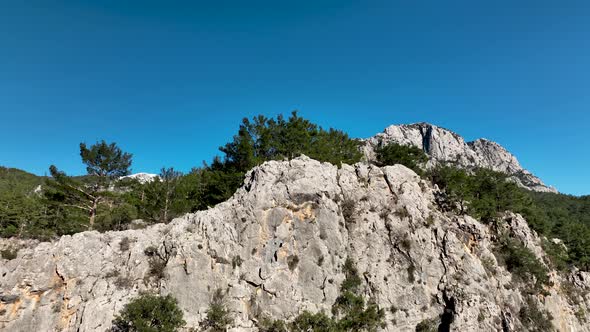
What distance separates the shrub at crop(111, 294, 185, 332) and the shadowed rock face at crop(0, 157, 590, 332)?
233 cm

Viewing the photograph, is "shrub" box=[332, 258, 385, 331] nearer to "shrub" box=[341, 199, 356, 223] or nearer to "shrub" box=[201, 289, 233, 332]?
"shrub" box=[341, 199, 356, 223]

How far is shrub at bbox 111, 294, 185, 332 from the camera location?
21.5 meters

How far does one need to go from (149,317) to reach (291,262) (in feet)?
45.1

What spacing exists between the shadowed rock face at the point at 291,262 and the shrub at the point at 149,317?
7.66 feet

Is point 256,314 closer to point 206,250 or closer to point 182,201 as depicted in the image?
point 206,250

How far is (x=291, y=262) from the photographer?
30234 millimetres

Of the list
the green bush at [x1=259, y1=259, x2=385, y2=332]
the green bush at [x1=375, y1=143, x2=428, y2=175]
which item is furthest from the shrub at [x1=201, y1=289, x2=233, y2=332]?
the green bush at [x1=375, y1=143, x2=428, y2=175]

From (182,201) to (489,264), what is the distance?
1699 inches

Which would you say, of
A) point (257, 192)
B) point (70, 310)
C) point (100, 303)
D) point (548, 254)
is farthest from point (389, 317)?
point (548, 254)

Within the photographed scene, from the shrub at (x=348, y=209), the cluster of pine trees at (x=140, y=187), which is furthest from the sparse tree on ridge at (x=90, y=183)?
the shrub at (x=348, y=209)

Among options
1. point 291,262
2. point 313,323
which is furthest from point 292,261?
point 313,323

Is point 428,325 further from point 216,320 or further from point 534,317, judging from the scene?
point 216,320

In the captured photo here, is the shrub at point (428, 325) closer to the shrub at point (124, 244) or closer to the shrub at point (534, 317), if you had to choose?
the shrub at point (534, 317)

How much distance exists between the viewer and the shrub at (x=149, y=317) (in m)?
21.5
